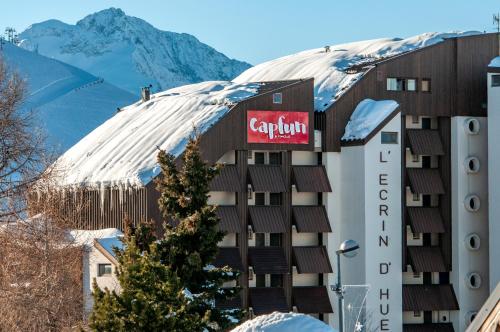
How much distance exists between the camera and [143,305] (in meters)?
28.9

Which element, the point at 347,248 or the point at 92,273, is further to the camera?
the point at 92,273

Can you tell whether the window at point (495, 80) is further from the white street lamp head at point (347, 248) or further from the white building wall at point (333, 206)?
the white street lamp head at point (347, 248)

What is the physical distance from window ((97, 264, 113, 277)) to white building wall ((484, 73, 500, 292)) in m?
21.0

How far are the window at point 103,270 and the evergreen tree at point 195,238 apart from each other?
80.5ft

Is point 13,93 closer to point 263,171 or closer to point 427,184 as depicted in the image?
point 263,171

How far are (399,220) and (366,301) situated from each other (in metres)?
5.04

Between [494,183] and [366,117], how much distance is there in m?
8.02

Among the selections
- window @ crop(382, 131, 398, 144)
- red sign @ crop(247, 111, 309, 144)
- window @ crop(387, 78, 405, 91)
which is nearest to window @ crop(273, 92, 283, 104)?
red sign @ crop(247, 111, 309, 144)

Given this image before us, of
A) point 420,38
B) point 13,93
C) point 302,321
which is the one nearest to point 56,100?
point 420,38

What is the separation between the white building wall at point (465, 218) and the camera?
75812 mm

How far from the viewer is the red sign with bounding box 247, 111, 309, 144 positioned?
71438mm

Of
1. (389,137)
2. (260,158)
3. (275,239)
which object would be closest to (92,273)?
(275,239)

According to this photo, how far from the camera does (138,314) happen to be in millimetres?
28812

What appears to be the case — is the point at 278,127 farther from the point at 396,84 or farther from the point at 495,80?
the point at 495,80
